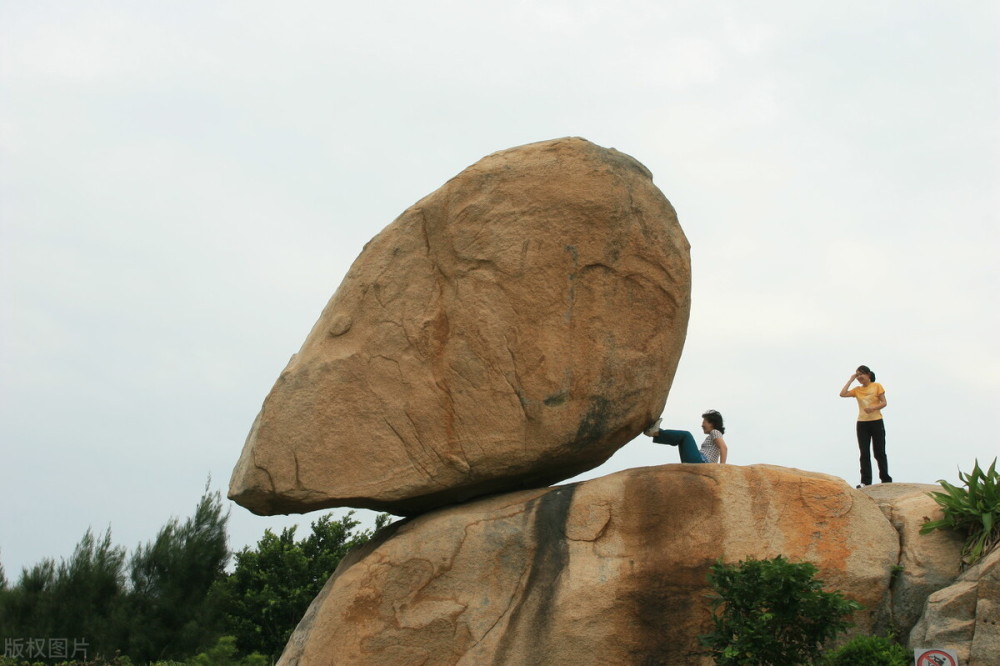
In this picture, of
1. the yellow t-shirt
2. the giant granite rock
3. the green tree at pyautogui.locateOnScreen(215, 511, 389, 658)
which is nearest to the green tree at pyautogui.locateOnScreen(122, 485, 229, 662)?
the green tree at pyautogui.locateOnScreen(215, 511, 389, 658)

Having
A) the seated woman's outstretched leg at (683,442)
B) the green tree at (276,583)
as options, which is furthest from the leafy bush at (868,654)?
the green tree at (276,583)

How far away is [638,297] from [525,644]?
3.39 m

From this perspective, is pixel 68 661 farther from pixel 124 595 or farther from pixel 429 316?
pixel 429 316

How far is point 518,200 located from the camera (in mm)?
9836

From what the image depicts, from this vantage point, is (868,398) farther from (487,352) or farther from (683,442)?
(487,352)

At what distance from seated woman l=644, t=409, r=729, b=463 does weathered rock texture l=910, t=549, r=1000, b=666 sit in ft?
9.43

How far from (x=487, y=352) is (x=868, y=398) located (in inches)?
189

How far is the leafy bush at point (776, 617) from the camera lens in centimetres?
813

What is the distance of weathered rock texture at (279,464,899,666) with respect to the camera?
8.90 meters

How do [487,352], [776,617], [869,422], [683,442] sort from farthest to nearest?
[869,422] → [683,442] → [487,352] → [776,617]

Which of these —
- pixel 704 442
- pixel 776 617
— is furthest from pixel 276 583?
pixel 776 617

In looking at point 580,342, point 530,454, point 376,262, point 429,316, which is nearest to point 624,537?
point 530,454

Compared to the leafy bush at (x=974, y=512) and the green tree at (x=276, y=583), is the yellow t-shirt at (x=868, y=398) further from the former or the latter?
the green tree at (x=276, y=583)

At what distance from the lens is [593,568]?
9102 mm
